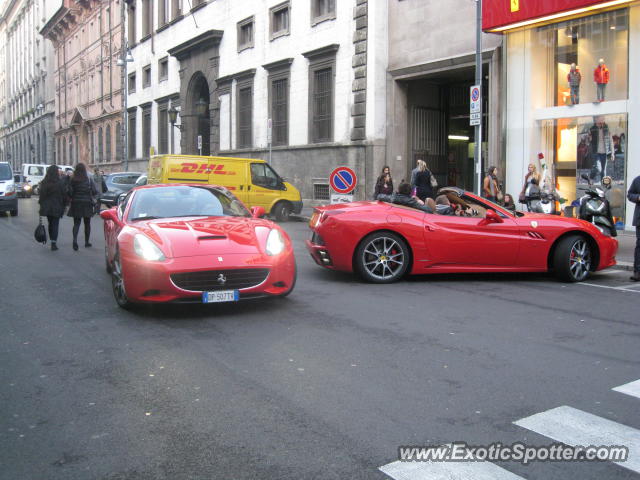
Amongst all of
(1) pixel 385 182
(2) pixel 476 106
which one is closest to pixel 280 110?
(1) pixel 385 182

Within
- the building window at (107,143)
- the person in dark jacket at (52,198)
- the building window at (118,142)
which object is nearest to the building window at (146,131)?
the building window at (118,142)

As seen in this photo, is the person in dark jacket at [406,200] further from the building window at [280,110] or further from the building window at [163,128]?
→ the building window at [163,128]

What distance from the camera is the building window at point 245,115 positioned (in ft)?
103

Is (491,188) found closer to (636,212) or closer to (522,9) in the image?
(522,9)

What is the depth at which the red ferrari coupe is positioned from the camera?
22.4 feet

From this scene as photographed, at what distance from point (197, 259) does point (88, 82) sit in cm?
5632

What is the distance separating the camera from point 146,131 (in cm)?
4425

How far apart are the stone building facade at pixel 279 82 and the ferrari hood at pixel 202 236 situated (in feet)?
53.1

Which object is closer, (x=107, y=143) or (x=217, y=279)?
(x=217, y=279)

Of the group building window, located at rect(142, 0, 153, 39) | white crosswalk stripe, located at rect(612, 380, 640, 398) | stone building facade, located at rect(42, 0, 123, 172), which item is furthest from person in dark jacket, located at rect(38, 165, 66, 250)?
stone building facade, located at rect(42, 0, 123, 172)

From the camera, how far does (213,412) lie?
168 inches

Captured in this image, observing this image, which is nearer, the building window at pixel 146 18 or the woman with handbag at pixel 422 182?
the woman with handbag at pixel 422 182

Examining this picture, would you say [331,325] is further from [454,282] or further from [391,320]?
[454,282]

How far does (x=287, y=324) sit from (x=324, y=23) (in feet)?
68.9
